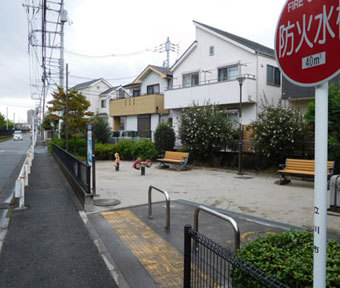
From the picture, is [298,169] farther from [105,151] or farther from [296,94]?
[105,151]

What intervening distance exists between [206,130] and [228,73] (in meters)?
6.14

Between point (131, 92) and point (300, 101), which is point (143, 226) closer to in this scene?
point (300, 101)

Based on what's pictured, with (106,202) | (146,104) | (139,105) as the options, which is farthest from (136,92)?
A: (106,202)

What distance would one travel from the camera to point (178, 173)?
13.6 metres

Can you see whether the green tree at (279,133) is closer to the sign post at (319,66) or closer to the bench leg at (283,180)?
the bench leg at (283,180)

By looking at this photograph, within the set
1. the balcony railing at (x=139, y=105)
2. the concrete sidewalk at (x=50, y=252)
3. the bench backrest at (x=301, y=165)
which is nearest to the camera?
the concrete sidewalk at (x=50, y=252)

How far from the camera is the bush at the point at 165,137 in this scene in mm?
17812

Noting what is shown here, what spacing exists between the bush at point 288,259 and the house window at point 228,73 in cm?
1680

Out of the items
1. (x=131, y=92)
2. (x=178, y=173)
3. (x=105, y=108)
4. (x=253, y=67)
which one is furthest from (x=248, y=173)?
(x=105, y=108)

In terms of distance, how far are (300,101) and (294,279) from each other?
52.4 ft

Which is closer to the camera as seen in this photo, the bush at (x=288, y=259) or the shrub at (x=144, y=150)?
the bush at (x=288, y=259)

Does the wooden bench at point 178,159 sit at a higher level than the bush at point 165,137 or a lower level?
lower

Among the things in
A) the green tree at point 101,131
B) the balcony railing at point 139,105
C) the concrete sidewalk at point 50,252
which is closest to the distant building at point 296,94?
the balcony railing at point 139,105

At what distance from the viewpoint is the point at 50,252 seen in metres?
4.59
